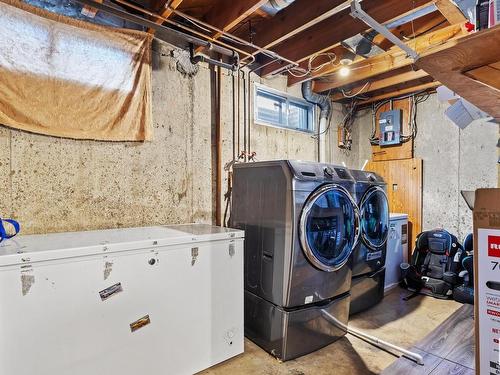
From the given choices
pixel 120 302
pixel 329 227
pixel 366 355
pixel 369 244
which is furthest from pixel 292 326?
pixel 369 244

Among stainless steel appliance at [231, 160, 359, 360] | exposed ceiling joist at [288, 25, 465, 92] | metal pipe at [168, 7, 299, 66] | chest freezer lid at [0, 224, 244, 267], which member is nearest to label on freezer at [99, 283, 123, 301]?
chest freezer lid at [0, 224, 244, 267]

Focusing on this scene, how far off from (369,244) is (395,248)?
0.97 metres

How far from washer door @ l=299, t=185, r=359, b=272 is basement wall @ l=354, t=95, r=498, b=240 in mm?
2316

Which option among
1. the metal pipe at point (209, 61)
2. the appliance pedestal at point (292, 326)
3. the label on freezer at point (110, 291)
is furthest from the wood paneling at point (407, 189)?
the label on freezer at point (110, 291)

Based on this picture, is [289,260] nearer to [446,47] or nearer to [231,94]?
[446,47]

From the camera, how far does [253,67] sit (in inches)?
129

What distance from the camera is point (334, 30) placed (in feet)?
8.50

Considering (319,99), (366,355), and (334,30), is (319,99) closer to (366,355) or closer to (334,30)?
(334,30)

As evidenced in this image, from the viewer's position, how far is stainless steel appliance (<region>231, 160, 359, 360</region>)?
2064mm

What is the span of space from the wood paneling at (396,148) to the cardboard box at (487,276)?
3.79m

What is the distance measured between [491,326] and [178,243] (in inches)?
59.1

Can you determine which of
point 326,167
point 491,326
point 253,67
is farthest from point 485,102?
point 253,67

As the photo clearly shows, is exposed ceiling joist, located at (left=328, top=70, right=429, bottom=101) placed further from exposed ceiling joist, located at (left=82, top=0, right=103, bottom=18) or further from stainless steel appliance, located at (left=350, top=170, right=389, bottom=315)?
exposed ceiling joist, located at (left=82, top=0, right=103, bottom=18)

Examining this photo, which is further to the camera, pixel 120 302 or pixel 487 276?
pixel 120 302
